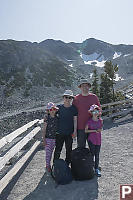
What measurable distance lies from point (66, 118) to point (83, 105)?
533 mm

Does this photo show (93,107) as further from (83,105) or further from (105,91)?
(105,91)

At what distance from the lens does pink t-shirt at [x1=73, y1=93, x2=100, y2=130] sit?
5500 mm

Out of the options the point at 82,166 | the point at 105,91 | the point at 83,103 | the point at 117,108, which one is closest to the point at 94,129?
the point at 83,103

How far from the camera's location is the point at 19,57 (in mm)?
81688

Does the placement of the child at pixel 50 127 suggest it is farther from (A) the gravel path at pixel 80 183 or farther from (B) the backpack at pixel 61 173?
(A) the gravel path at pixel 80 183

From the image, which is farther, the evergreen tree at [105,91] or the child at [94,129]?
the evergreen tree at [105,91]

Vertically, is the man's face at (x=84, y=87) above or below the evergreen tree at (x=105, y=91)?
above

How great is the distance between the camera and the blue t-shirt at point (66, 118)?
17.6 feet

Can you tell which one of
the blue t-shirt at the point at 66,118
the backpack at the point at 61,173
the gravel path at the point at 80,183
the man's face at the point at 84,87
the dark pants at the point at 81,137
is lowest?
the gravel path at the point at 80,183

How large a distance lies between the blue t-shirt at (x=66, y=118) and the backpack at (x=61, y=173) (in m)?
0.75

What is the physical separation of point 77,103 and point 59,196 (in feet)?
7.07

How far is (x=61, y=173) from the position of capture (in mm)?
5129

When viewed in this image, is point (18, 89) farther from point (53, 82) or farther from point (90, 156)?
point (90, 156)

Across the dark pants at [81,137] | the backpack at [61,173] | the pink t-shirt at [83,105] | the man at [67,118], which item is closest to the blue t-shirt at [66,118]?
the man at [67,118]
